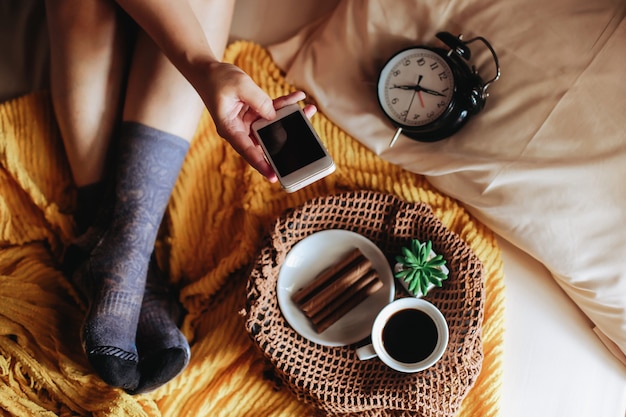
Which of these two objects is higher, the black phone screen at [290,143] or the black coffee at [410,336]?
the black phone screen at [290,143]

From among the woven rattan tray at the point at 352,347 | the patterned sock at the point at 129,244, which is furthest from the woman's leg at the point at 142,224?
the woven rattan tray at the point at 352,347

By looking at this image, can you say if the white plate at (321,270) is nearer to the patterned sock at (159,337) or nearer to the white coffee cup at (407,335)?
the white coffee cup at (407,335)

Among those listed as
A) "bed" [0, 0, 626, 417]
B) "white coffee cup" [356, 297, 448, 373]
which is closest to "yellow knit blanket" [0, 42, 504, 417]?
"bed" [0, 0, 626, 417]

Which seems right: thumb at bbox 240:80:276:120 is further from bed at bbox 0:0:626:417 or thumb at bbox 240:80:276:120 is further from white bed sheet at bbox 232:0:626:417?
white bed sheet at bbox 232:0:626:417

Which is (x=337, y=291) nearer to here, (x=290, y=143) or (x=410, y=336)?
(x=410, y=336)

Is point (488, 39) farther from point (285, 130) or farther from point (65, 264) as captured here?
point (65, 264)

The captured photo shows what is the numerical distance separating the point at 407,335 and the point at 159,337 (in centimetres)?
35

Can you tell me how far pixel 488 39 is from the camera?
2.75 ft

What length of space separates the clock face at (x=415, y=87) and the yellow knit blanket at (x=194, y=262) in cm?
8

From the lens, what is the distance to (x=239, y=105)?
71 centimetres

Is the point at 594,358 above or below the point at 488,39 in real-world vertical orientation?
below

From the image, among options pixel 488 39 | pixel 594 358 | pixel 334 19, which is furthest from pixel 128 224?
pixel 594 358

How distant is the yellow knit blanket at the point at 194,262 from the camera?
813 millimetres

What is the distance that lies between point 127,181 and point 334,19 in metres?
0.41
